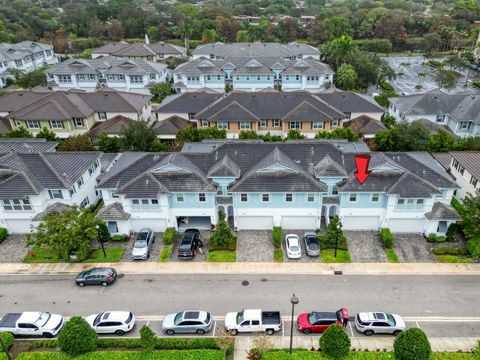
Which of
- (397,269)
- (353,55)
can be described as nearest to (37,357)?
(397,269)

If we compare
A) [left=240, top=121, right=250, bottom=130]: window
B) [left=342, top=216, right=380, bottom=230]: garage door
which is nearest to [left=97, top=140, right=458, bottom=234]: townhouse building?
[left=342, top=216, right=380, bottom=230]: garage door

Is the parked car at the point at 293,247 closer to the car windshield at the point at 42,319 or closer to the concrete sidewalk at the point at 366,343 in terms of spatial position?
the concrete sidewalk at the point at 366,343

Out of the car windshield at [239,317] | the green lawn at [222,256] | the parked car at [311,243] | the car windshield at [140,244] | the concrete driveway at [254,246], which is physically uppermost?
the car windshield at [239,317]

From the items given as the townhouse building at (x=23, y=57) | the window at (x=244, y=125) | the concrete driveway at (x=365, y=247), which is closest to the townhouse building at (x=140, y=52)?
the townhouse building at (x=23, y=57)

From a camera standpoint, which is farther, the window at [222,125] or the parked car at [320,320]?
the window at [222,125]

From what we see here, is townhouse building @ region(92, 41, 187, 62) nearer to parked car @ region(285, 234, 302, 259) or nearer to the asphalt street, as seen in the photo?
the asphalt street

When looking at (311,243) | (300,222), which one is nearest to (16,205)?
(300,222)

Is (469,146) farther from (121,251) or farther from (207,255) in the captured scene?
(121,251)
